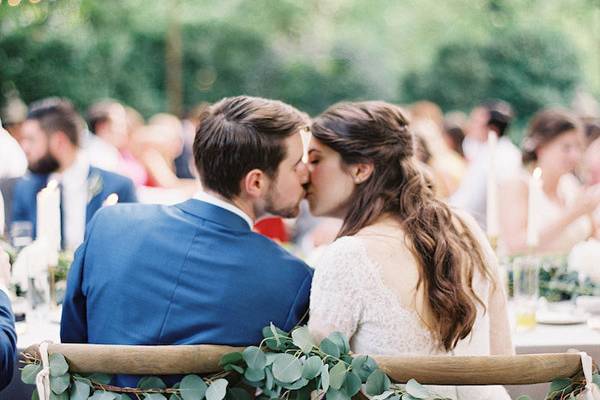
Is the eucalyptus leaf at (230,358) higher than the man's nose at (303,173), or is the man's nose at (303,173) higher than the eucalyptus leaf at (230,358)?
the man's nose at (303,173)

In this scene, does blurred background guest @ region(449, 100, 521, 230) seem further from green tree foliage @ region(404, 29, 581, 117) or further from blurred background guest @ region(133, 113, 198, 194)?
green tree foliage @ region(404, 29, 581, 117)

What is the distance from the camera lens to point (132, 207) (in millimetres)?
2439

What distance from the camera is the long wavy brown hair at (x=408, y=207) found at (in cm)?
236

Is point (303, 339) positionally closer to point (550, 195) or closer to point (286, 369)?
point (286, 369)

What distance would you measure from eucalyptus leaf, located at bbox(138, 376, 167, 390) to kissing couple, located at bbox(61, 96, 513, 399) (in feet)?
0.48

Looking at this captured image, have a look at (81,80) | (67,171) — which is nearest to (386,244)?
(67,171)

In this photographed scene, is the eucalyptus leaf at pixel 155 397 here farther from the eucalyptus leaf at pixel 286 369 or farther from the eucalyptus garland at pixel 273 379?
the eucalyptus leaf at pixel 286 369

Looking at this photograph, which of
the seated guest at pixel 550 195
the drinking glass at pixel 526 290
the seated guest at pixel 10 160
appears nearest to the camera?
the drinking glass at pixel 526 290

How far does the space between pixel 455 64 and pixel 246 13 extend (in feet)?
11.5

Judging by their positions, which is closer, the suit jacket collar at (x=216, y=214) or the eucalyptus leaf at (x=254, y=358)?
the eucalyptus leaf at (x=254, y=358)

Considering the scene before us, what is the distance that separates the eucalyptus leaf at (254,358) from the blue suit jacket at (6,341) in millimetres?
537

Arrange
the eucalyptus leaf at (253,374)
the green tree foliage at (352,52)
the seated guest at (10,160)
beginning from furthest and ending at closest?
the green tree foliage at (352,52) → the seated guest at (10,160) → the eucalyptus leaf at (253,374)

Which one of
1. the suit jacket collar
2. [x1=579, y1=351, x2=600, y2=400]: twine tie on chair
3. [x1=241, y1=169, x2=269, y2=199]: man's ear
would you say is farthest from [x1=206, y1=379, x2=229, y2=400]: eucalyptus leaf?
[x1=579, y1=351, x2=600, y2=400]: twine tie on chair

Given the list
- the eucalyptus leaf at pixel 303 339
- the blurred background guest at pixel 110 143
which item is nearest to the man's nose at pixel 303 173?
the eucalyptus leaf at pixel 303 339
